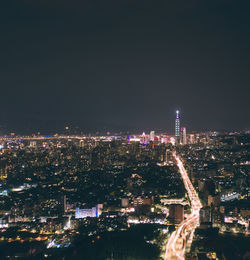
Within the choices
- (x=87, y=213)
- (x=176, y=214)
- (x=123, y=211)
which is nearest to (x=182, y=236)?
(x=176, y=214)

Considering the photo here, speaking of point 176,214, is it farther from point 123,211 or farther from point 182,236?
point 123,211

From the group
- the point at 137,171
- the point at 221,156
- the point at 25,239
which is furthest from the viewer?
the point at 221,156

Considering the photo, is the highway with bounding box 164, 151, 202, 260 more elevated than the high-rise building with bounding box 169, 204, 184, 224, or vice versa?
the high-rise building with bounding box 169, 204, 184, 224

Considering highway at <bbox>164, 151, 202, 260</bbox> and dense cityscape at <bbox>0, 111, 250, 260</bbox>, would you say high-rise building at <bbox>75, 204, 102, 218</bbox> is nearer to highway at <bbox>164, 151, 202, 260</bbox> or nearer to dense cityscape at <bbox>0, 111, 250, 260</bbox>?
dense cityscape at <bbox>0, 111, 250, 260</bbox>

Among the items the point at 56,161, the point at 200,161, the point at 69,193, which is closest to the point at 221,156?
the point at 200,161

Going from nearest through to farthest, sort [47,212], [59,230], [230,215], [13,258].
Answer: [13,258]
[59,230]
[230,215]
[47,212]

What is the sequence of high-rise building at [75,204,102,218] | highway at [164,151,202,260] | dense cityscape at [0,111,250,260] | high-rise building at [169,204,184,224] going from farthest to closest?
1. high-rise building at [75,204,102,218]
2. high-rise building at [169,204,184,224]
3. dense cityscape at [0,111,250,260]
4. highway at [164,151,202,260]

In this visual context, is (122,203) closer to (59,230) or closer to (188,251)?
(59,230)

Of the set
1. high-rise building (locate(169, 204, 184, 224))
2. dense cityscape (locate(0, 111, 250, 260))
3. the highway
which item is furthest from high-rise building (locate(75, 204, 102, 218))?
the highway
